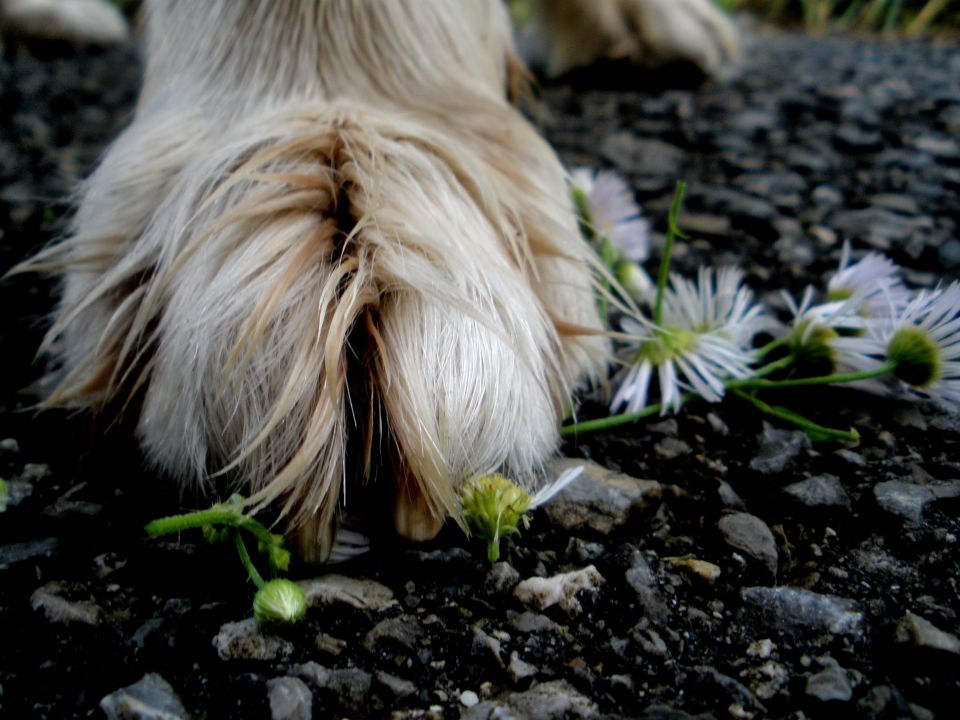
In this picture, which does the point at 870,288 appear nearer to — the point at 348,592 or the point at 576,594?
the point at 576,594

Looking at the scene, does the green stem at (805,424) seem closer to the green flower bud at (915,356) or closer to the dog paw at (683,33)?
the green flower bud at (915,356)

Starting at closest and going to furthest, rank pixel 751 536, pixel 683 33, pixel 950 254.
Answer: pixel 751 536, pixel 950 254, pixel 683 33

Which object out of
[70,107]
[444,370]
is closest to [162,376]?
[444,370]

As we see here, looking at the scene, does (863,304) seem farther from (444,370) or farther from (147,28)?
(147,28)

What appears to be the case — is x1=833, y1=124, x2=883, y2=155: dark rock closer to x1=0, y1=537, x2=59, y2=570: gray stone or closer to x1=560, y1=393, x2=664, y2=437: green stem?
x1=560, y1=393, x2=664, y2=437: green stem

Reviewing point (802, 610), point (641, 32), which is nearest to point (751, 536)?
point (802, 610)

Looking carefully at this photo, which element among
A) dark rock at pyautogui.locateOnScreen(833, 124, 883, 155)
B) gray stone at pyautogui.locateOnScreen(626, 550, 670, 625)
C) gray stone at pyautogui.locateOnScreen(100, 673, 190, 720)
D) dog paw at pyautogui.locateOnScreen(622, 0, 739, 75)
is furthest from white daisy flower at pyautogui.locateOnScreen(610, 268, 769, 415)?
dog paw at pyautogui.locateOnScreen(622, 0, 739, 75)
